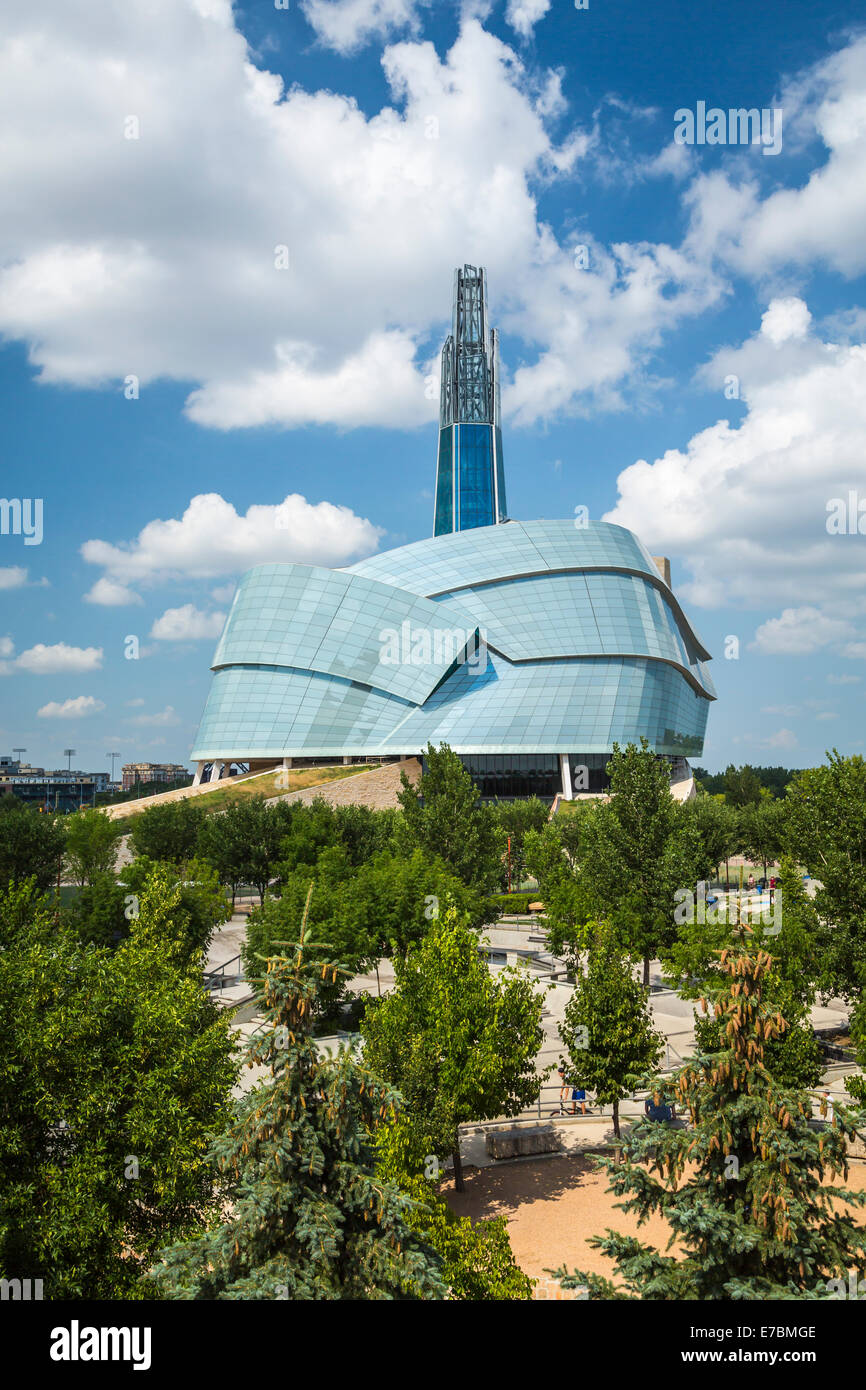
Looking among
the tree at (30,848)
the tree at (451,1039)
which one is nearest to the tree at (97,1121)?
the tree at (451,1039)

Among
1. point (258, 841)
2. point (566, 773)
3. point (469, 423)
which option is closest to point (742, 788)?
point (566, 773)

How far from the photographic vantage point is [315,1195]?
773cm

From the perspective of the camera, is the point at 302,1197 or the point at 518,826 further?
the point at 518,826

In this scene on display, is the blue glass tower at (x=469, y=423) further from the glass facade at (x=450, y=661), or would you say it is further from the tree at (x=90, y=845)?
the tree at (x=90, y=845)

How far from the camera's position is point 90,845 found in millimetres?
43562

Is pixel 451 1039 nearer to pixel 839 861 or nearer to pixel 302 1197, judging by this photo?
pixel 302 1197

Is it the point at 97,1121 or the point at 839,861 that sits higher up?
the point at 839,861

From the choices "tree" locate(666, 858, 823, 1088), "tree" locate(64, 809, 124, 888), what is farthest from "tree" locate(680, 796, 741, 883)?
"tree" locate(64, 809, 124, 888)

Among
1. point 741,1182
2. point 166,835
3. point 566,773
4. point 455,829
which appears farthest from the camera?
point 566,773

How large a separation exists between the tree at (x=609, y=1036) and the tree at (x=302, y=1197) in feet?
33.7

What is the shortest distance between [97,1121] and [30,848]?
31499mm

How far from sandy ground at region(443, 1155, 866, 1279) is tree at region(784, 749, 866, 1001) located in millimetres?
4667
